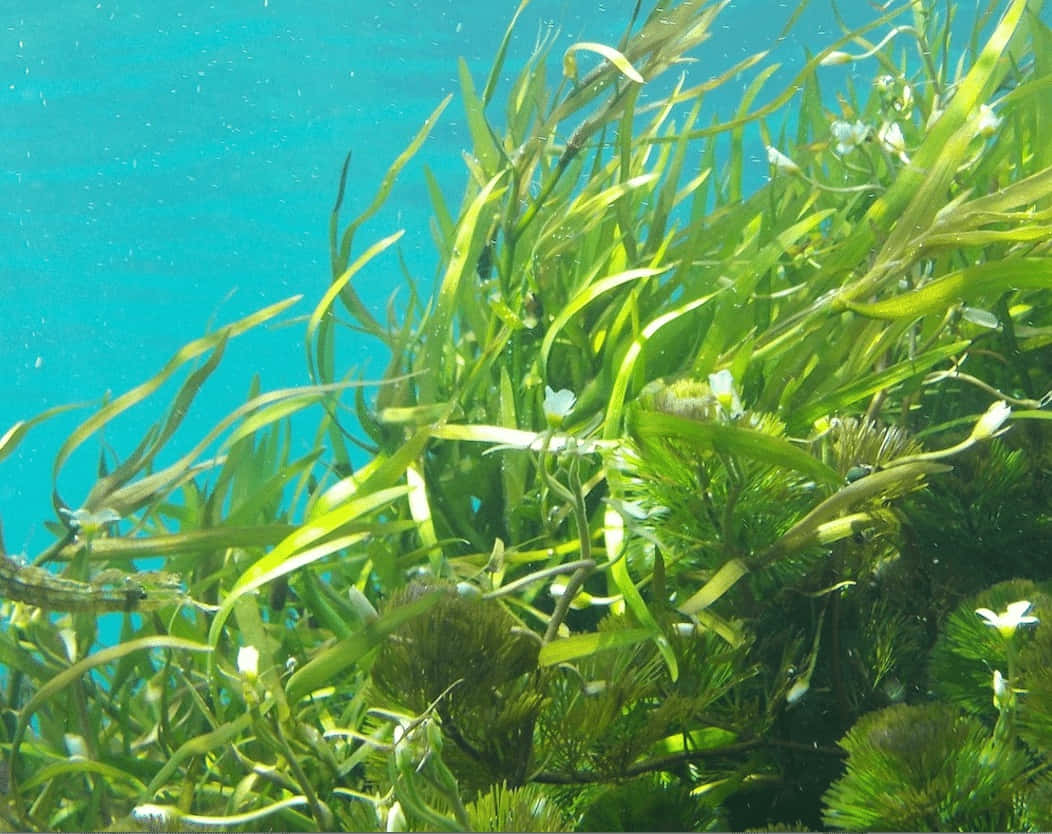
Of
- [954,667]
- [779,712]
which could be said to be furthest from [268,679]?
[954,667]

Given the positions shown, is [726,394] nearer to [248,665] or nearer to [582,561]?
[582,561]

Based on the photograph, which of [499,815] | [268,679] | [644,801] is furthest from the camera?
[268,679]

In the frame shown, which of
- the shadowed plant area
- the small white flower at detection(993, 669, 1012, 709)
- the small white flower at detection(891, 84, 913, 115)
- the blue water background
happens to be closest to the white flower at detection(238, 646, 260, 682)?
the shadowed plant area

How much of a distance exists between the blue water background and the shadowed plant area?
4157 millimetres

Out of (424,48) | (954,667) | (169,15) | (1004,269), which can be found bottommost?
(954,667)

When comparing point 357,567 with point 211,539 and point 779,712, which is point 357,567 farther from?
point 779,712

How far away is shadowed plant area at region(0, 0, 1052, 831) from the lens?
2.64 ft

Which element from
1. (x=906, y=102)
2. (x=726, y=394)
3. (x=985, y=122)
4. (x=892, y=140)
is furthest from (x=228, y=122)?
(x=726, y=394)

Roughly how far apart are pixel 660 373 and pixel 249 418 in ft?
2.37

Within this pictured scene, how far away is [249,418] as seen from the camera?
5.06ft

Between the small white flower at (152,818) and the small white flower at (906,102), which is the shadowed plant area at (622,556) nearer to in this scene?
the small white flower at (152,818)

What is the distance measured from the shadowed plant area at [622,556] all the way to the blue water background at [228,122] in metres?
4.16

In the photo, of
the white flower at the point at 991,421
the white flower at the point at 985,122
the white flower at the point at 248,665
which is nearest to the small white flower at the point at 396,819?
the white flower at the point at 248,665

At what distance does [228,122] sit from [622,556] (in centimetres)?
1396
